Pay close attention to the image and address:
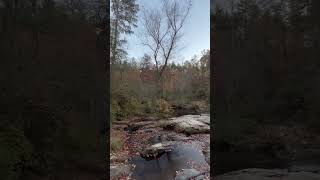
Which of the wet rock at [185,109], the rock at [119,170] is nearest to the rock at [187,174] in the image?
the rock at [119,170]

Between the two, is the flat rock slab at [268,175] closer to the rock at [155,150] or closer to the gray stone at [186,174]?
the gray stone at [186,174]

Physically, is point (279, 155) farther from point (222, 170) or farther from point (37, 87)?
point (37, 87)

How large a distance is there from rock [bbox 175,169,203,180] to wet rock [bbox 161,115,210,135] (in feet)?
5.63

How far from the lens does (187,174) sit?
480 cm

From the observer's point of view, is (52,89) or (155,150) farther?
(155,150)

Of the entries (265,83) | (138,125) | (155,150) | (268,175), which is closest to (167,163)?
(155,150)

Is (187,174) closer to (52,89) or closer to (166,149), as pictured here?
(166,149)

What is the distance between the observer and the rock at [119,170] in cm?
459

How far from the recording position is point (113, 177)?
4.52 m

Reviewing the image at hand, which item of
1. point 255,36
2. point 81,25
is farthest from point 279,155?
point 81,25

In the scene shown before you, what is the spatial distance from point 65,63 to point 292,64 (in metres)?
2.25

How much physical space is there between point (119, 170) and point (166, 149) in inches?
54.4

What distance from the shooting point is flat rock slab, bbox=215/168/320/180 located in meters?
2.77

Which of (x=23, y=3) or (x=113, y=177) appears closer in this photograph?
(x=23, y=3)
